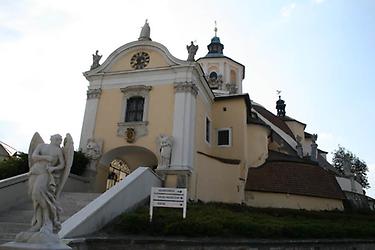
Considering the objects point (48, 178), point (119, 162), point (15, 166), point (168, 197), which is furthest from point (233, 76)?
point (48, 178)

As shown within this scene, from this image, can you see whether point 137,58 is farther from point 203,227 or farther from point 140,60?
point 203,227

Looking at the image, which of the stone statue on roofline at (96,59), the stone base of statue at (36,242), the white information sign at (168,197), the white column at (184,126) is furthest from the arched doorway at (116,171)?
the stone base of statue at (36,242)

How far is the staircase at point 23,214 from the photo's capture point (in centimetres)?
938

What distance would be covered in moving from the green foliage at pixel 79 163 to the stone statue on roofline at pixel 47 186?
11751mm

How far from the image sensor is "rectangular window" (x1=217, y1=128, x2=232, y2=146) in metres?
22.6

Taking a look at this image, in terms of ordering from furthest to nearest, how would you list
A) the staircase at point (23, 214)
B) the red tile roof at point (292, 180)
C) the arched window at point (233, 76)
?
the arched window at point (233, 76) → the red tile roof at point (292, 180) → the staircase at point (23, 214)

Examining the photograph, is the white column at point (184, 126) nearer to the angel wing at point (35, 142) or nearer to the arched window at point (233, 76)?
the angel wing at point (35, 142)

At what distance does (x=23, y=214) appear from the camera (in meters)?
11.3

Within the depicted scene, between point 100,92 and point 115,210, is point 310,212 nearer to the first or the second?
point 115,210

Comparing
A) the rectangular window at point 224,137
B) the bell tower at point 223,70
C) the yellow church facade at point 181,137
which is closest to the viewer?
the yellow church facade at point 181,137

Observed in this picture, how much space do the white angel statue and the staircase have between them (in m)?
3.30

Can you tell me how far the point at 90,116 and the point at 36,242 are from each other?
15049mm

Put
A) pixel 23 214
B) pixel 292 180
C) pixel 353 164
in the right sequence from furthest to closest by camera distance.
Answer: pixel 353 164 < pixel 292 180 < pixel 23 214

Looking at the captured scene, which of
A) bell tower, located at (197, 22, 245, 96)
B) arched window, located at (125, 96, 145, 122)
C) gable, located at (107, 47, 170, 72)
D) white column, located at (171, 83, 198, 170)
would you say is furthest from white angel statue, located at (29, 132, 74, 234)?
bell tower, located at (197, 22, 245, 96)
